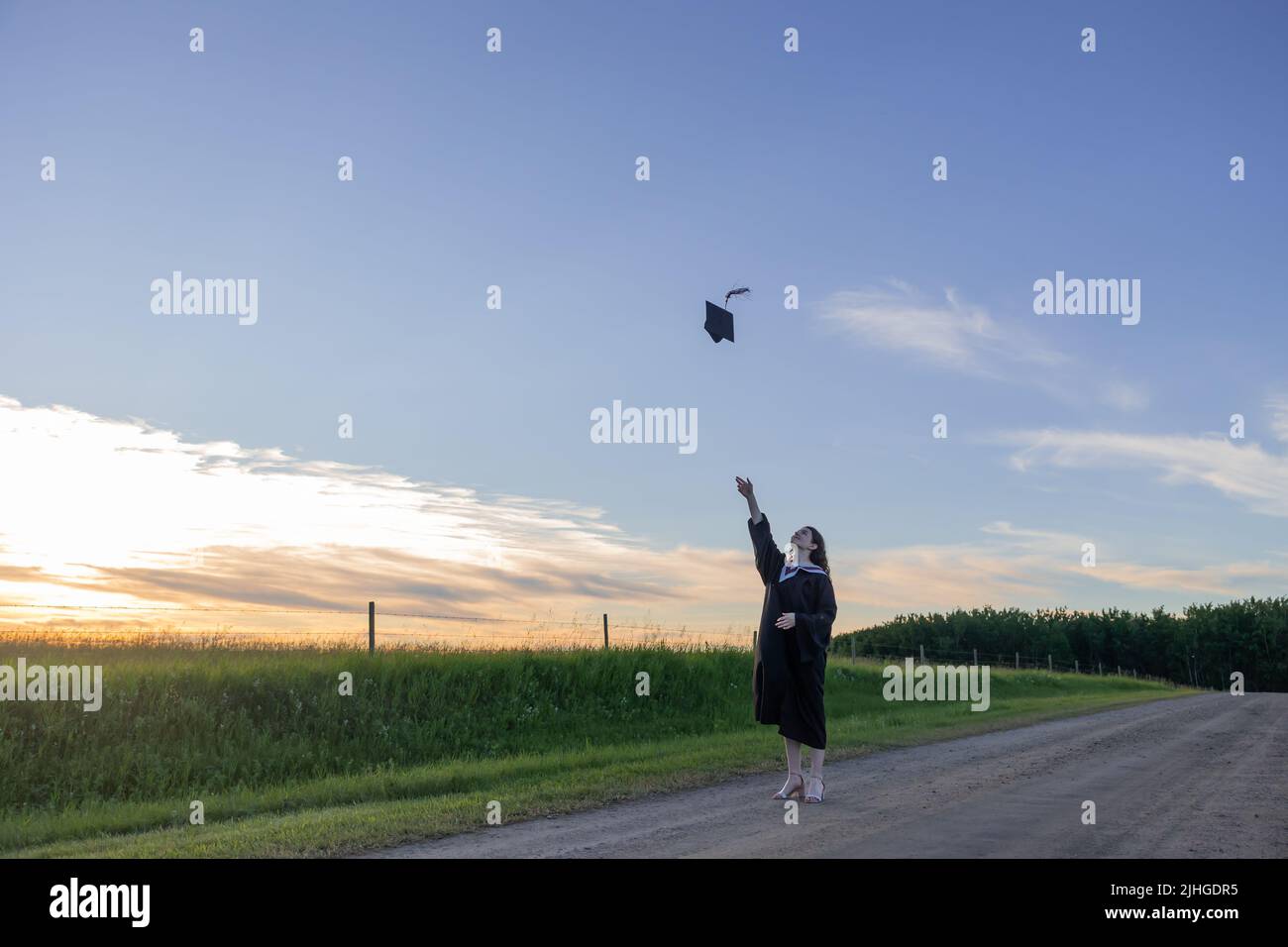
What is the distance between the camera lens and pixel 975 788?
11.6 metres

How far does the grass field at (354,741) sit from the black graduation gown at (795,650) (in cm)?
208

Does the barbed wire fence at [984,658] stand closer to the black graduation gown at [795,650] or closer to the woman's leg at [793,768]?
the woman's leg at [793,768]

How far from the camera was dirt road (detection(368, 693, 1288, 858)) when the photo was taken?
8.22 metres

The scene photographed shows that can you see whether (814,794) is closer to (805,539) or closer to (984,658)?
(805,539)

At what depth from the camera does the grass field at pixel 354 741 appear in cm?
1109

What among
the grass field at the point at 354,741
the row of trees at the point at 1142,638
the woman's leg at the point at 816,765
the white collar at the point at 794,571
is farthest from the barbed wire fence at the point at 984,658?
the white collar at the point at 794,571

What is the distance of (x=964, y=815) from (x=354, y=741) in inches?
472

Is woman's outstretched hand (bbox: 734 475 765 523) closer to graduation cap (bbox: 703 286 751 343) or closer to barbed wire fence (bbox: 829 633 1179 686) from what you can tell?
graduation cap (bbox: 703 286 751 343)

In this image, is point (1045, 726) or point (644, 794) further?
point (1045, 726)

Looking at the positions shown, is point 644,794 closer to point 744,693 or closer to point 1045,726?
point 1045,726

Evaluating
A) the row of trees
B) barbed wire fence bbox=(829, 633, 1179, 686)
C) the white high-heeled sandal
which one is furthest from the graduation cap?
the row of trees

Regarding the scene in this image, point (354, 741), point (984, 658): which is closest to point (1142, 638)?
point (984, 658)
